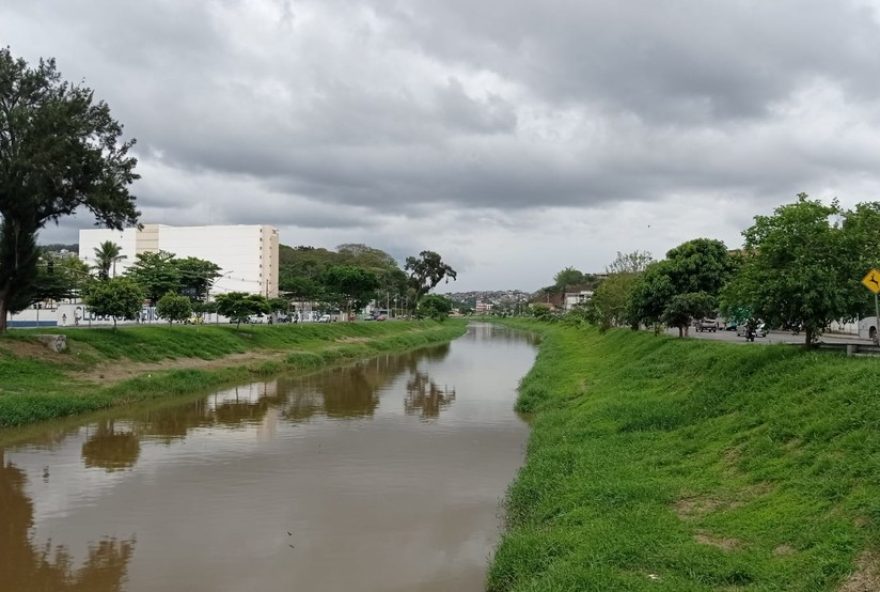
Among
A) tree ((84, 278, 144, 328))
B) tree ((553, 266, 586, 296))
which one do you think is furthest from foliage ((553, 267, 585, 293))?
tree ((84, 278, 144, 328))

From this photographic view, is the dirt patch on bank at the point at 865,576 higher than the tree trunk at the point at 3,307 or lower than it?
lower

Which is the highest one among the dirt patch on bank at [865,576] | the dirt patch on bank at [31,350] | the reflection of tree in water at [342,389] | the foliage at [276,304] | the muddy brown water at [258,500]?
the foliage at [276,304]

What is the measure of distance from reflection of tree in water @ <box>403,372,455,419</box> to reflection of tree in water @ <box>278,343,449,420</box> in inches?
57.6

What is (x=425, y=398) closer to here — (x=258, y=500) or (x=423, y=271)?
(x=258, y=500)

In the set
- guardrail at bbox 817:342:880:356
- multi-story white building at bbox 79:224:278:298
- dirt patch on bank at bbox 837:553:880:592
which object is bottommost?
dirt patch on bank at bbox 837:553:880:592

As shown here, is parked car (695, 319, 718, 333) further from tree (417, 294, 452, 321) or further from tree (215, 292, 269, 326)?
tree (417, 294, 452, 321)

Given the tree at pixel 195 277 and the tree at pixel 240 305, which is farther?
the tree at pixel 195 277

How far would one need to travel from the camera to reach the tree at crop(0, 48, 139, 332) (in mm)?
27219

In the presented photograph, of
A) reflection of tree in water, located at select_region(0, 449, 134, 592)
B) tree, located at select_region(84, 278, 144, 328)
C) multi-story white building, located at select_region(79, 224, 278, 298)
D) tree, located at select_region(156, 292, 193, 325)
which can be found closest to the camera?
reflection of tree in water, located at select_region(0, 449, 134, 592)

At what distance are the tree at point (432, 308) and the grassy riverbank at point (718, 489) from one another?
106 m

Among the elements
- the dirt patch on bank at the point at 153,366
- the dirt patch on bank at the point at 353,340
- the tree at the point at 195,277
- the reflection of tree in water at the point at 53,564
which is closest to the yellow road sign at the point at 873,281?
the reflection of tree in water at the point at 53,564

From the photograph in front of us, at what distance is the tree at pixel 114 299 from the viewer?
1265 inches

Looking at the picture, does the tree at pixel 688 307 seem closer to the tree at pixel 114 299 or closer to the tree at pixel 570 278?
the tree at pixel 114 299

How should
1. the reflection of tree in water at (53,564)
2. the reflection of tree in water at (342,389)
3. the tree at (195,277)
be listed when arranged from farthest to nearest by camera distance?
the tree at (195,277), the reflection of tree in water at (342,389), the reflection of tree in water at (53,564)
